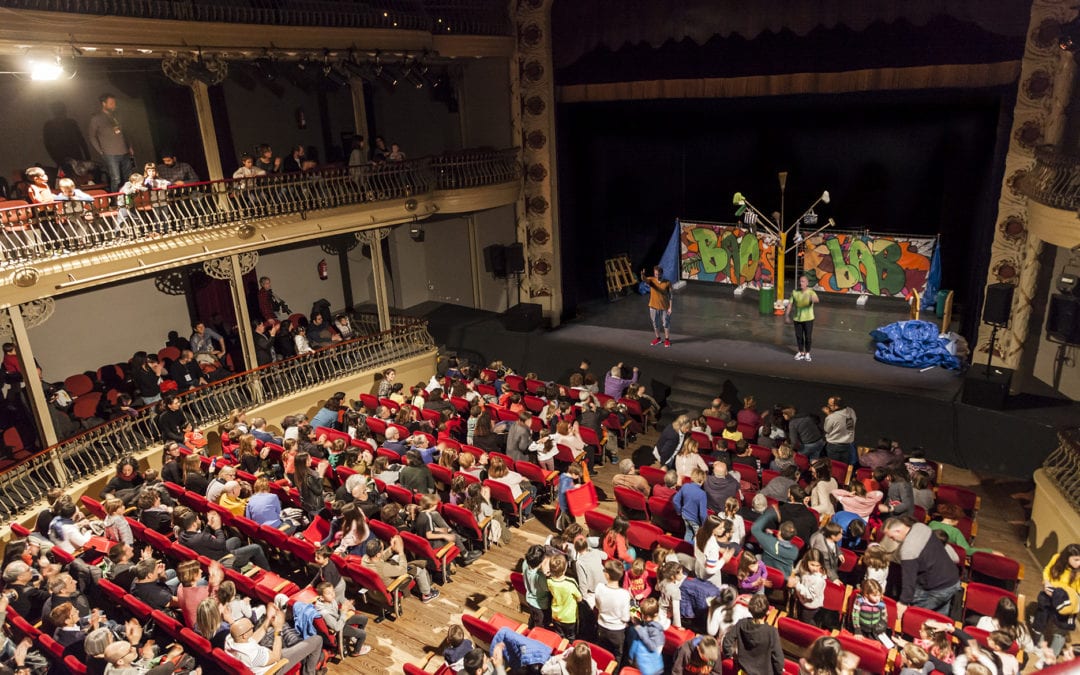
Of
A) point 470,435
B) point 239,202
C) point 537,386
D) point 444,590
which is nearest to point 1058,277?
point 537,386

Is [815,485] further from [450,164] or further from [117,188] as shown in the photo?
[117,188]

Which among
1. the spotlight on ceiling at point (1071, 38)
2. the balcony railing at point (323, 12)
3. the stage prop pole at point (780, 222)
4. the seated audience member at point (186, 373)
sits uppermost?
the balcony railing at point (323, 12)

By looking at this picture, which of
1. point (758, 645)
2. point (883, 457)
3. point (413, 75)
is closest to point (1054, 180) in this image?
point (883, 457)

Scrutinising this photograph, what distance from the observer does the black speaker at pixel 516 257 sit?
59.3ft

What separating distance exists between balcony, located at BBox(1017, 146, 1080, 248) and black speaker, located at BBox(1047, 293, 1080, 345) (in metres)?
1.35

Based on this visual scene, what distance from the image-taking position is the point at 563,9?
16609 mm

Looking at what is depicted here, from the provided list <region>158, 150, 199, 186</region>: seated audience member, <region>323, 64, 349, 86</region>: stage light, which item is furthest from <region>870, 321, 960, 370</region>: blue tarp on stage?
<region>158, 150, 199, 186</region>: seated audience member

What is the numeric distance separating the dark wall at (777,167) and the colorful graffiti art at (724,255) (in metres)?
0.37

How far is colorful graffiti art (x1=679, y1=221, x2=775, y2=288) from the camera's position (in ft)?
59.9

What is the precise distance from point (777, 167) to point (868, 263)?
2.93 metres

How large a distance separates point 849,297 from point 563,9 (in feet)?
29.2

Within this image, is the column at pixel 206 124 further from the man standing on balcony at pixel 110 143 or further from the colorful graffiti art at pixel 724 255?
the colorful graffiti art at pixel 724 255

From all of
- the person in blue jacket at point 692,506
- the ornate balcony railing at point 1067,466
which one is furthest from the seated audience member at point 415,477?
the ornate balcony railing at point 1067,466

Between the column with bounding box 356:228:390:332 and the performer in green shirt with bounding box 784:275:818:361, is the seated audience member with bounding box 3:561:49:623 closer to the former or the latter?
the column with bounding box 356:228:390:332
